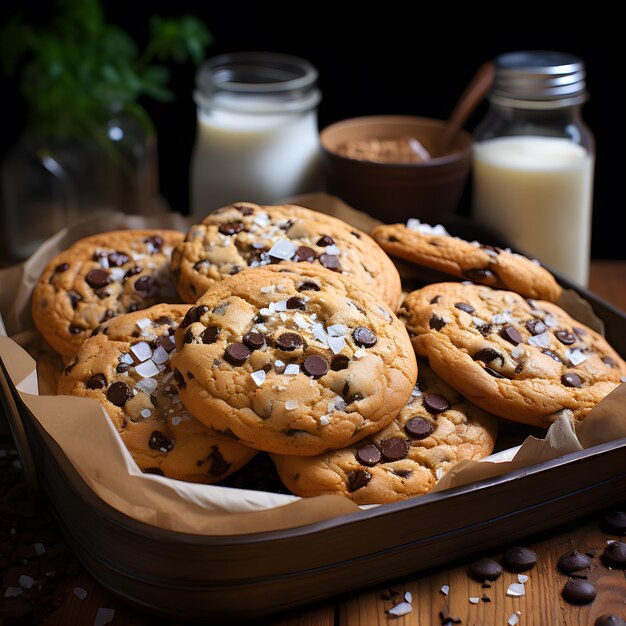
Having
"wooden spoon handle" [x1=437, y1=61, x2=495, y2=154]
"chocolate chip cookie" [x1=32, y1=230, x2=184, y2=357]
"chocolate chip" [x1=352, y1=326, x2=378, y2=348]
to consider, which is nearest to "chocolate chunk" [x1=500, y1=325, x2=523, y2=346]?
"chocolate chip" [x1=352, y1=326, x2=378, y2=348]

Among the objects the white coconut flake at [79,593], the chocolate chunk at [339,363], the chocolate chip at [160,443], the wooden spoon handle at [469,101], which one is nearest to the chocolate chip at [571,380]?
the chocolate chunk at [339,363]

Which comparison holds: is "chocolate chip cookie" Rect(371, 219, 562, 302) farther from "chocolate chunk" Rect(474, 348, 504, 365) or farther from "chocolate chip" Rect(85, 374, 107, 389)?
"chocolate chip" Rect(85, 374, 107, 389)

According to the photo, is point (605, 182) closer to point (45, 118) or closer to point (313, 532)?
point (45, 118)

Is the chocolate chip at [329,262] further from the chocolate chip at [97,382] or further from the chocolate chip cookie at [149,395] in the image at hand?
the chocolate chip at [97,382]

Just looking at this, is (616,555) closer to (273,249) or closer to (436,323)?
(436,323)

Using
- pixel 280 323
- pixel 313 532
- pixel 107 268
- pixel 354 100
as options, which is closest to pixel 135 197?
pixel 354 100

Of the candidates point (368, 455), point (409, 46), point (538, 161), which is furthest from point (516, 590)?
point (409, 46)
